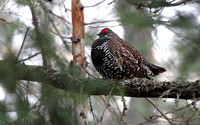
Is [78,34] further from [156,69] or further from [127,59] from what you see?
[156,69]

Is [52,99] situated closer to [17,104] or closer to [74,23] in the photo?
[17,104]

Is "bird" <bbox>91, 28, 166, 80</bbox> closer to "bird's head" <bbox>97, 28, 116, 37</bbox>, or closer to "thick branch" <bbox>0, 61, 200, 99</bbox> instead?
"bird's head" <bbox>97, 28, 116, 37</bbox>

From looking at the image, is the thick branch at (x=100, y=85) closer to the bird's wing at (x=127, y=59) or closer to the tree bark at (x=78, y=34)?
the bird's wing at (x=127, y=59)

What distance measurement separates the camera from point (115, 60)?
15.6 ft

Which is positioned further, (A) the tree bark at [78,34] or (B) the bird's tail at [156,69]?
(B) the bird's tail at [156,69]

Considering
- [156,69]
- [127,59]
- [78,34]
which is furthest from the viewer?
[156,69]

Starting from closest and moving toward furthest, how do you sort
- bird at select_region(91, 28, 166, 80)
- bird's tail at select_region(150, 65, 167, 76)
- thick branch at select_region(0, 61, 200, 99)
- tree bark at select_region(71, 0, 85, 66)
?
thick branch at select_region(0, 61, 200, 99) → bird at select_region(91, 28, 166, 80) → tree bark at select_region(71, 0, 85, 66) → bird's tail at select_region(150, 65, 167, 76)

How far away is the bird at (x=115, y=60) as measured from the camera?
15.8 ft

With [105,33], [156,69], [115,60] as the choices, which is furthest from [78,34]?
[156,69]

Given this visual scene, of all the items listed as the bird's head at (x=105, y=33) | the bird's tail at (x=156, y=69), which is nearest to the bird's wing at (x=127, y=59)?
the bird's tail at (x=156, y=69)

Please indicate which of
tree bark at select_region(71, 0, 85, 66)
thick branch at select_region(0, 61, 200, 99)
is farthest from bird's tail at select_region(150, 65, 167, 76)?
thick branch at select_region(0, 61, 200, 99)

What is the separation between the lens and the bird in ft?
15.8

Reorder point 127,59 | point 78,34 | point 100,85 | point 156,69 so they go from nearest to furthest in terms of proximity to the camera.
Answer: point 100,85 < point 127,59 < point 78,34 < point 156,69

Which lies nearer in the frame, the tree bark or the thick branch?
the thick branch
